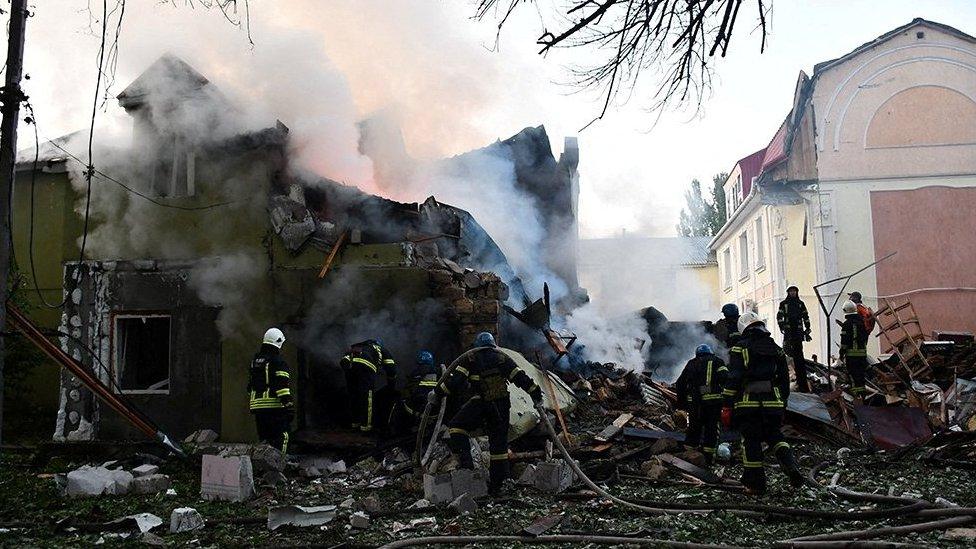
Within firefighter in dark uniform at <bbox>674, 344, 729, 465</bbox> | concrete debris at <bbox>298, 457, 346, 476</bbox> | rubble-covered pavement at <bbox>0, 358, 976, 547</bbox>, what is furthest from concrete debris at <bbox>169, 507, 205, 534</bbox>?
firefighter in dark uniform at <bbox>674, 344, 729, 465</bbox>

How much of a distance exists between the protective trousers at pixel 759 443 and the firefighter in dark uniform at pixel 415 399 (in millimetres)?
3926

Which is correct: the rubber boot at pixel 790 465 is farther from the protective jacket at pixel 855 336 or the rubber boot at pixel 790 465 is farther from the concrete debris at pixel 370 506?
the protective jacket at pixel 855 336

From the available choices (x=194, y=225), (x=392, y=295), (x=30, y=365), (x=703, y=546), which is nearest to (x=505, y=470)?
(x=703, y=546)

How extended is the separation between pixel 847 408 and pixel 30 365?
13.5 metres

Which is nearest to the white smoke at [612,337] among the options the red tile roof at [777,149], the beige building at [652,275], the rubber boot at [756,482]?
the beige building at [652,275]

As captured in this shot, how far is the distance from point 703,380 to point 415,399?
11.6 feet

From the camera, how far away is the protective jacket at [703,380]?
8648 mm

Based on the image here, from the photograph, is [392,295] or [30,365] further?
[30,365]

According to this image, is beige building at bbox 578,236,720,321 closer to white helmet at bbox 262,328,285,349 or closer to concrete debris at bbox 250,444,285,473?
white helmet at bbox 262,328,285,349

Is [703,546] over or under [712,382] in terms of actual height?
under

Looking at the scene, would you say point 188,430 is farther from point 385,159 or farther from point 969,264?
point 969,264

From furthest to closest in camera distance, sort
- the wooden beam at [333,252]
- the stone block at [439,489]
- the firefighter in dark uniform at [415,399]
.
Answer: the wooden beam at [333,252] < the firefighter in dark uniform at [415,399] < the stone block at [439,489]

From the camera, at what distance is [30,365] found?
13.3 m

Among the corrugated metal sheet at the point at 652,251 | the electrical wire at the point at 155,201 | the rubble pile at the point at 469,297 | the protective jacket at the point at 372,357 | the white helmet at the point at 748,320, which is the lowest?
the protective jacket at the point at 372,357
